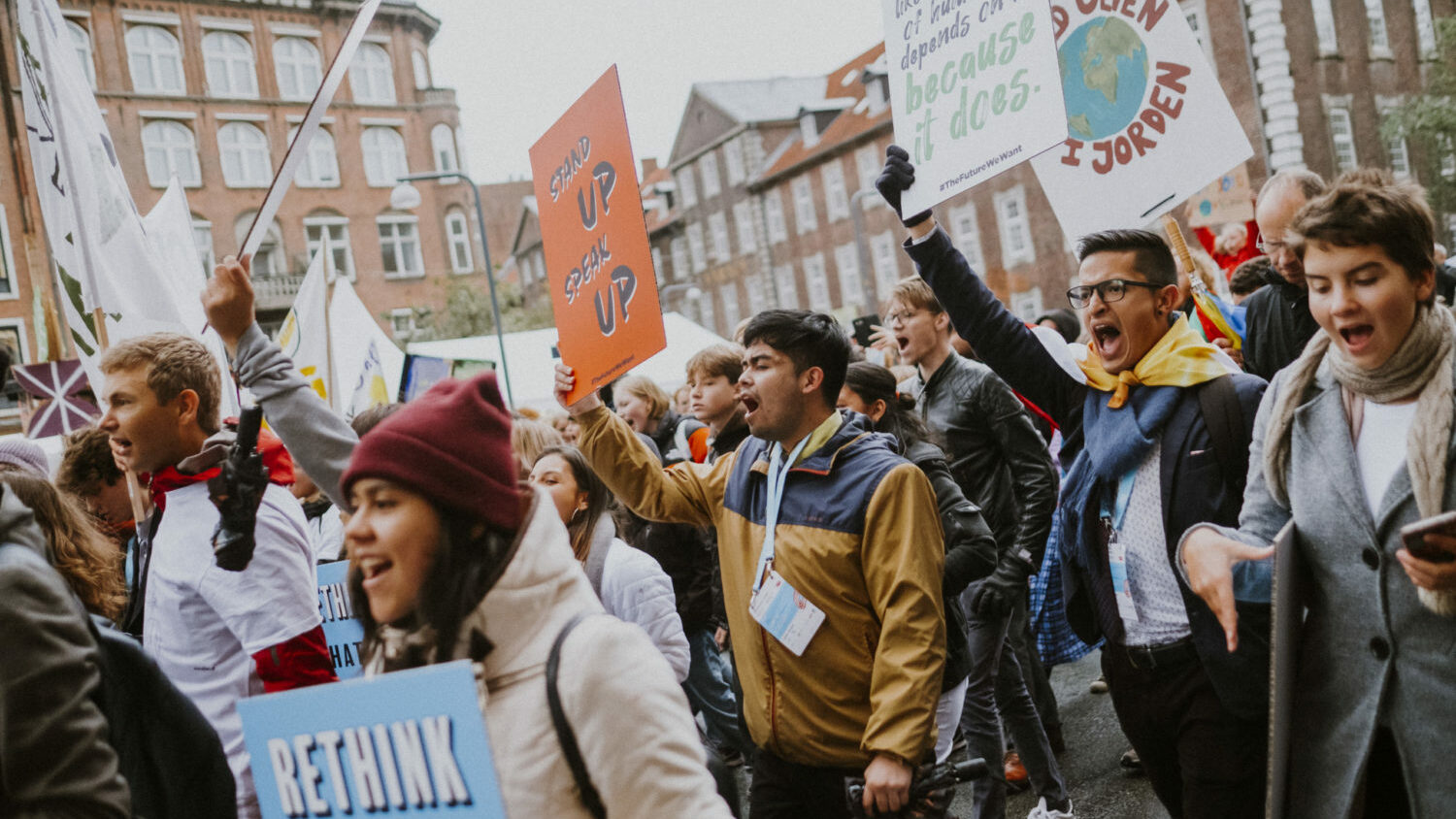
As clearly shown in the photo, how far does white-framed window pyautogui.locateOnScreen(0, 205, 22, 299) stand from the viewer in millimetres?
30828

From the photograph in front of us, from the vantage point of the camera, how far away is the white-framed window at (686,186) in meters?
57.8

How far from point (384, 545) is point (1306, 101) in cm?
3255

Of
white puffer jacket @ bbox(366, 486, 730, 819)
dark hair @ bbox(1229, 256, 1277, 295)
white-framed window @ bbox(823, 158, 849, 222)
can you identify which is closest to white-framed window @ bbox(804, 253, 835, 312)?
white-framed window @ bbox(823, 158, 849, 222)

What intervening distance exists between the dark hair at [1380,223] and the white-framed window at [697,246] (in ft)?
183

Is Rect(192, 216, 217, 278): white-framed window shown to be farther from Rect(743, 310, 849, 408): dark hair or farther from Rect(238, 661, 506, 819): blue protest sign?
Rect(238, 661, 506, 819): blue protest sign

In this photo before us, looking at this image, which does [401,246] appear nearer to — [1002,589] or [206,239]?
[206,239]

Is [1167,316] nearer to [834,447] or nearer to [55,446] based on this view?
[834,447]

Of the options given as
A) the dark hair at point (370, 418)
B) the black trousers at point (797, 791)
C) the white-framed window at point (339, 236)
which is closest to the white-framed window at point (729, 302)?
the white-framed window at point (339, 236)

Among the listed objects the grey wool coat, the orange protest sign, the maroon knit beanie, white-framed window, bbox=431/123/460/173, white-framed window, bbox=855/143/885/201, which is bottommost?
the grey wool coat

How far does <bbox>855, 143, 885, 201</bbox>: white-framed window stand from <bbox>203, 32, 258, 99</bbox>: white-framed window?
2333cm

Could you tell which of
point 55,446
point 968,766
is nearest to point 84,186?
point 968,766

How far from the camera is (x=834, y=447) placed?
10.7ft

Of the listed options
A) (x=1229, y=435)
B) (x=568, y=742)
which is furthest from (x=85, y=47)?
(x=568, y=742)

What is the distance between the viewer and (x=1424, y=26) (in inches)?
1282
